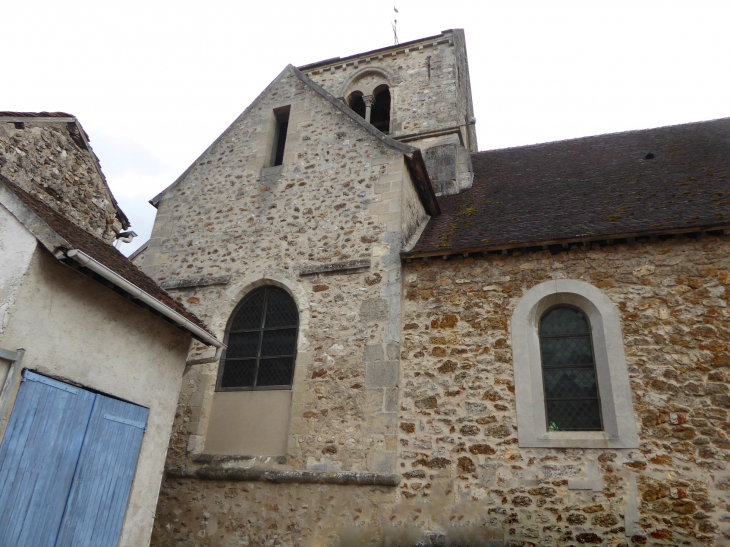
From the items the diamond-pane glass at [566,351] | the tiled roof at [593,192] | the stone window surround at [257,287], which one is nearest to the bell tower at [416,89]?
the tiled roof at [593,192]

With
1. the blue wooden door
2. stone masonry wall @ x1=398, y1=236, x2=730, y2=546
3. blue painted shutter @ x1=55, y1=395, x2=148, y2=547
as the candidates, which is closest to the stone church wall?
stone masonry wall @ x1=398, y1=236, x2=730, y2=546

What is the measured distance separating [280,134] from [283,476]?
6.10m

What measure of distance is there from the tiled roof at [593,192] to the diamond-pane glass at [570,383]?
1.61m

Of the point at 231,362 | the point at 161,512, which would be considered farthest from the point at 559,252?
the point at 161,512

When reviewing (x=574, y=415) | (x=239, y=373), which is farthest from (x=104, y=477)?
(x=574, y=415)

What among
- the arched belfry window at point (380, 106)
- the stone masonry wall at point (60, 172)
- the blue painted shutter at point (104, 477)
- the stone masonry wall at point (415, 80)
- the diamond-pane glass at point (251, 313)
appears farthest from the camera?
the arched belfry window at point (380, 106)

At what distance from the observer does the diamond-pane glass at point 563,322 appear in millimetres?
6398

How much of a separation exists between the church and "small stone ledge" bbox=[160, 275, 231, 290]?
0.03 meters

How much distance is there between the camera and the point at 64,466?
14.7 ft

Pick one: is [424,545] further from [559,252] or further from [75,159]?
[75,159]

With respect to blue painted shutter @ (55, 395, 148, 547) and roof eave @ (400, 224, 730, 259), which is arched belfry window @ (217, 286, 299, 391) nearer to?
roof eave @ (400, 224, 730, 259)

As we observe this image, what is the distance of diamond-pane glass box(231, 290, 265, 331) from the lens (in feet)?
25.2

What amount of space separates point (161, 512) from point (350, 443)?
268 cm

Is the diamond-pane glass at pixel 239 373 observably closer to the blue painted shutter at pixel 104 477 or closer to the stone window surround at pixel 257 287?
the stone window surround at pixel 257 287
